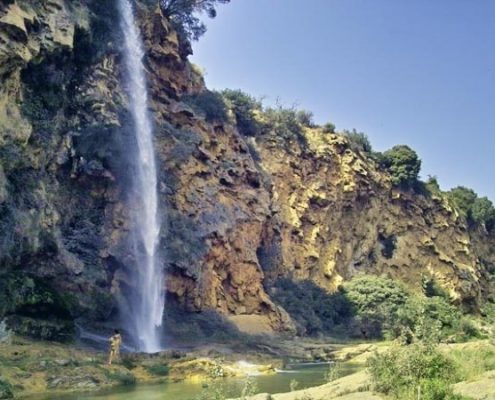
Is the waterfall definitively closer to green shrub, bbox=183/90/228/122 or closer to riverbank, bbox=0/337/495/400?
riverbank, bbox=0/337/495/400

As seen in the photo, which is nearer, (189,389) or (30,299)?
(189,389)

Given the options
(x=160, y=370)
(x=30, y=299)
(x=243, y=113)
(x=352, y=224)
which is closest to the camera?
(x=160, y=370)

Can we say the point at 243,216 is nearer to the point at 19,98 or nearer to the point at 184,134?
the point at 184,134

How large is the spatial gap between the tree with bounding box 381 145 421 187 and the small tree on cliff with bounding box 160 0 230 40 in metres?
22.9

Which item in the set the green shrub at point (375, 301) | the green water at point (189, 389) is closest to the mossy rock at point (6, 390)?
the green water at point (189, 389)

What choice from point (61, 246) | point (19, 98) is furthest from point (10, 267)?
point (19, 98)

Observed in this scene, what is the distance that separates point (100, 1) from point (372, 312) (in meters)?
28.3

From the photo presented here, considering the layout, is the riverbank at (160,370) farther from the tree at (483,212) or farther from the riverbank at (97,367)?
the tree at (483,212)

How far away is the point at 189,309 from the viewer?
3381 cm

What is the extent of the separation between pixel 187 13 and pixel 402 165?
26172 mm

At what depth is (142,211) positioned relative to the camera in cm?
3284

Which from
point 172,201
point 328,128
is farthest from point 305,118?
point 172,201

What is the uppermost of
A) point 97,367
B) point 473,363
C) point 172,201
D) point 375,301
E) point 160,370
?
point 172,201

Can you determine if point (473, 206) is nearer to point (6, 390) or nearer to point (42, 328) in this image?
point (42, 328)
